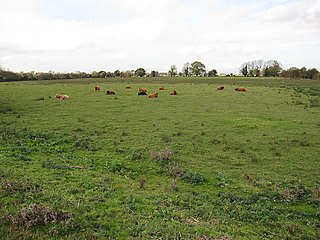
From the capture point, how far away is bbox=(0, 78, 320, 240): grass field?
22.6ft

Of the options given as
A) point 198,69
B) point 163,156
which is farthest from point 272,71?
point 163,156

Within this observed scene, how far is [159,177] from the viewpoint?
34.9 ft

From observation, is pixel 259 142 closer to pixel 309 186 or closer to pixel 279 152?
pixel 279 152

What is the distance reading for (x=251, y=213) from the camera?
25.9ft

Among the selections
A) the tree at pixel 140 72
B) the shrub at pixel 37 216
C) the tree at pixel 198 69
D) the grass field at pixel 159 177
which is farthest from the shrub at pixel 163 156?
the tree at pixel 198 69

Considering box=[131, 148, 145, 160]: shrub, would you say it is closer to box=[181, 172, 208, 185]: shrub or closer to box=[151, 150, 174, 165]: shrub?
box=[151, 150, 174, 165]: shrub

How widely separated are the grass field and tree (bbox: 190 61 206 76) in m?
106

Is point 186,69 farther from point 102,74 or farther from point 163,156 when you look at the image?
point 163,156

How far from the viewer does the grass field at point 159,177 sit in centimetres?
690

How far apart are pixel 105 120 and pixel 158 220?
13.6m

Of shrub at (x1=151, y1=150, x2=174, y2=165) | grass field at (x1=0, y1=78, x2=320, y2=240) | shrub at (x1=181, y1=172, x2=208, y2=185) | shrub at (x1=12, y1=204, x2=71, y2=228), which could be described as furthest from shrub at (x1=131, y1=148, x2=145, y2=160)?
shrub at (x1=12, y1=204, x2=71, y2=228)

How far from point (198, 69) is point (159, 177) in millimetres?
117160

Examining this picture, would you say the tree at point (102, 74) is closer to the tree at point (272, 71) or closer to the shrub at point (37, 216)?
the tree at point (272, 71)

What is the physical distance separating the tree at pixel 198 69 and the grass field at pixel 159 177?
106 metres
